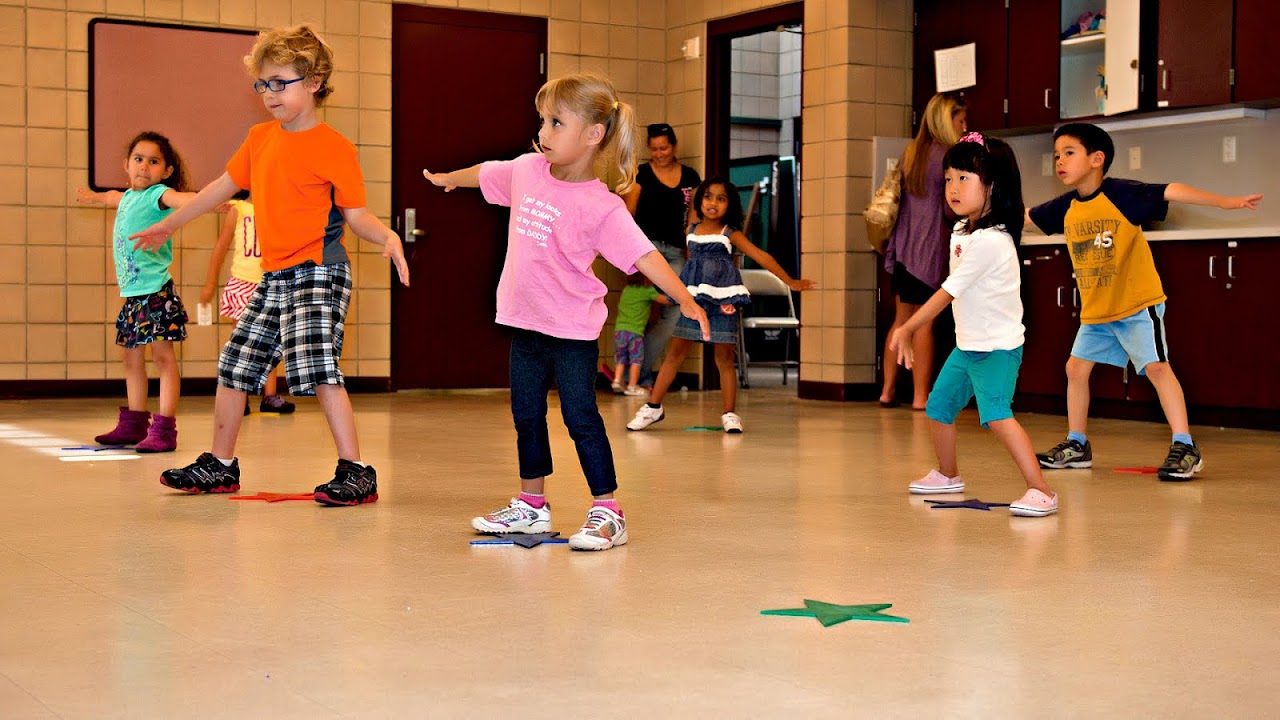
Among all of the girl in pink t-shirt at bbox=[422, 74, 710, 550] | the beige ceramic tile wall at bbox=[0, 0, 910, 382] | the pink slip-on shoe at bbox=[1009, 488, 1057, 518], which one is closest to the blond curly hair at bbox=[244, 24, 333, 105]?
the girl in pink t-shirt at bbox=[422, 74, 710, 550]

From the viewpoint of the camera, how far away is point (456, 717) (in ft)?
6.36

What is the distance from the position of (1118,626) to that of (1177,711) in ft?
1.76

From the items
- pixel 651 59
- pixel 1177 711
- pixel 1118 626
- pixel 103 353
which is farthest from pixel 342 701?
pixel 651 59

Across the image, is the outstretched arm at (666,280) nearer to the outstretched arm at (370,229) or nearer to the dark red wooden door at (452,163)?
the outstretched arm at (370,229)

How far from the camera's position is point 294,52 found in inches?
154

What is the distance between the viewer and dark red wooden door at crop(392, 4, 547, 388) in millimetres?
8766

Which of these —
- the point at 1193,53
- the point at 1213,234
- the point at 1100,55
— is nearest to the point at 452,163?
the point at 1100,55

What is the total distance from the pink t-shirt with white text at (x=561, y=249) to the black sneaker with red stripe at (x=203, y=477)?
118 cm

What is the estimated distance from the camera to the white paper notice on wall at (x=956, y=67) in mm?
7859

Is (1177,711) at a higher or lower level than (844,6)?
lower

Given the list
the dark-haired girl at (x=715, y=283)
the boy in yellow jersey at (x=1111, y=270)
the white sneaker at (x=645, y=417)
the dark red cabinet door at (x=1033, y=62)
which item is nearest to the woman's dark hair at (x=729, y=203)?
the dark-haired girl at (x=715, y=283)

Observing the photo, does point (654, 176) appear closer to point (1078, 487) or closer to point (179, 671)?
point (1078, 487)

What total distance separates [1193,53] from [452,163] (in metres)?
4.32

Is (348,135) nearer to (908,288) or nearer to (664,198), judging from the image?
(664,198)
